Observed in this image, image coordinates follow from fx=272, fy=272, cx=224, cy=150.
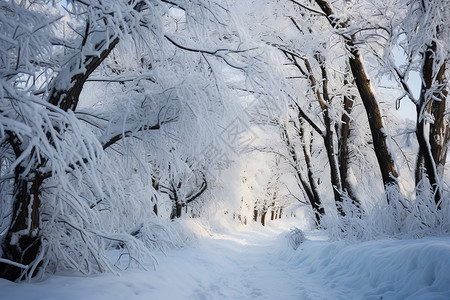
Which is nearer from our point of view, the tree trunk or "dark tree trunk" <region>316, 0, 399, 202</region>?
the tree trunk

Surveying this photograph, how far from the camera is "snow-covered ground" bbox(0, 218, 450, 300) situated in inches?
106

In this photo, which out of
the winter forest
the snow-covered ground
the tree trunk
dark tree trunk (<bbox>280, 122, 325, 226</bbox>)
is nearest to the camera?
the winter forest

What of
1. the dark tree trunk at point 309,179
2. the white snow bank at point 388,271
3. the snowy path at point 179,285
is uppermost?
the dark tree trunk at point 309,179

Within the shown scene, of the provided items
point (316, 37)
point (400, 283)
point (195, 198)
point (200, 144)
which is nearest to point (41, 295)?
point (200, 144)

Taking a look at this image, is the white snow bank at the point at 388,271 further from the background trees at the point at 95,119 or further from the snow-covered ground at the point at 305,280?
the background trees at the point at 95,119

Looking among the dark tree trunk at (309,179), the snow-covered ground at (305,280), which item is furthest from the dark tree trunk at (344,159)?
the dark tree trunk at (309,179)

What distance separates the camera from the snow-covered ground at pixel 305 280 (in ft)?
8.87

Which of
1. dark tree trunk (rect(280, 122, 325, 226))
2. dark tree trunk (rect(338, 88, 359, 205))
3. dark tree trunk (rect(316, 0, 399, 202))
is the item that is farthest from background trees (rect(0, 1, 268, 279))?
dark tree trunk (rect(280, 122, 325, 226))

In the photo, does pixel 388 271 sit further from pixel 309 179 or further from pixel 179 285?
pixel 309 179

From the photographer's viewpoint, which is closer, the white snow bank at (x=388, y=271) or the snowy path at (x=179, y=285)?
the white snow bank at (x=388, y=271)

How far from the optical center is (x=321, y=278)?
4535mm

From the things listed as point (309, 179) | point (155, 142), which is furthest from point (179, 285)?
point (309, 179)

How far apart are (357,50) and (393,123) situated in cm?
752

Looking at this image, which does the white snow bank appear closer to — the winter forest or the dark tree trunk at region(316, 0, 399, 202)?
the winter forest
